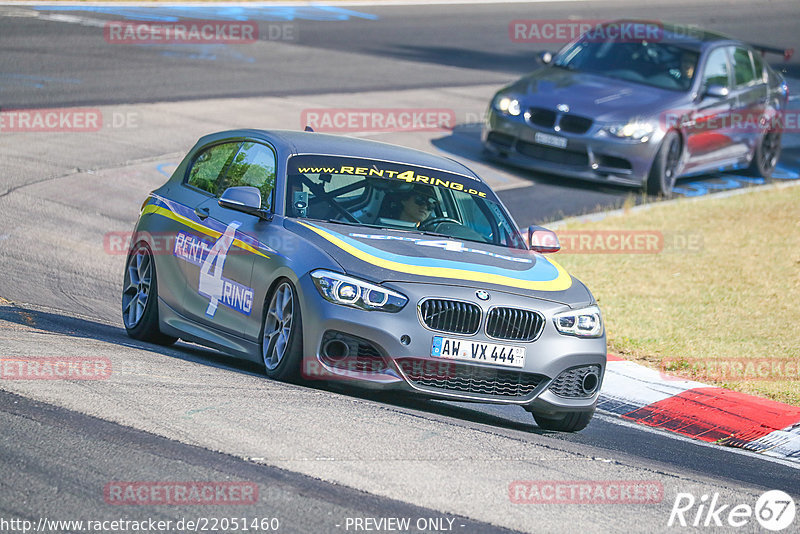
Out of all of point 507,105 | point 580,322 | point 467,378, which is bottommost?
point 507,105

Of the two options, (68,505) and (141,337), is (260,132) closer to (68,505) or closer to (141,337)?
(141,337)

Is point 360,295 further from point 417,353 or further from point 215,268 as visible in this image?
point 215,268

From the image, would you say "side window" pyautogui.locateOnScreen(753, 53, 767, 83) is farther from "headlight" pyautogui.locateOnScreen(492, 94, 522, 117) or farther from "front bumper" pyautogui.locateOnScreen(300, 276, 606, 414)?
"front bumper" pyautogui.locateOnScreen(300, 276, 606, 414)

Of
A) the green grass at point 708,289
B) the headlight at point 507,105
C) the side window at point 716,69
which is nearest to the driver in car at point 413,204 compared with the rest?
the green grass at point 708,289

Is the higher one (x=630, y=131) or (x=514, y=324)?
(x=514, y=324)

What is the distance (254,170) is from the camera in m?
8.87

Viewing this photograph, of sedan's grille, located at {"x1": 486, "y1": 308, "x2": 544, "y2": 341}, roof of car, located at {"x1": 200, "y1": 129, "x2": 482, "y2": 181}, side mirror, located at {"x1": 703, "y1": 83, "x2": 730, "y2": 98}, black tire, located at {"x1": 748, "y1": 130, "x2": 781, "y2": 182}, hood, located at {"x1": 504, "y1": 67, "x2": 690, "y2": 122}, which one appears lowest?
black tire, located at {"x1": 748, "y1": 130, "x2": 781, "y2": 182}

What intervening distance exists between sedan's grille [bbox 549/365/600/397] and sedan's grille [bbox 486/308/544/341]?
35 cm

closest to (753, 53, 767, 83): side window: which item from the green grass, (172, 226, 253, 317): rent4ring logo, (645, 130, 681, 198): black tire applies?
(645, 130, 681, 198): black tire

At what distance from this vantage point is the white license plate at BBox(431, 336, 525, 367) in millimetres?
7340

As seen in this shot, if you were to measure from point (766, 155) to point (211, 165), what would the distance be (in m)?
12.3

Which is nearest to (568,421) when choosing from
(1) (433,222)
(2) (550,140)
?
(1) (433,222)

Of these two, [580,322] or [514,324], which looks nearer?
[514,324]

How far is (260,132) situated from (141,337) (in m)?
1.68
